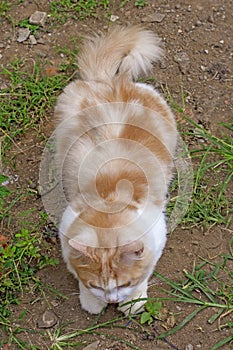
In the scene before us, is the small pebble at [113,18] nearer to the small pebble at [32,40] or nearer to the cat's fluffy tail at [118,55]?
the cat's fluffy tail at [118,55]

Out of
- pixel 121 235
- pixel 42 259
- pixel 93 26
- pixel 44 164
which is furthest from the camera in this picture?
pixel 93 26

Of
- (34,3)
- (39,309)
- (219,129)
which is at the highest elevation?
(34,3)

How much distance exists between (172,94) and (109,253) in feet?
5.33

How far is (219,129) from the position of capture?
362 centimetres

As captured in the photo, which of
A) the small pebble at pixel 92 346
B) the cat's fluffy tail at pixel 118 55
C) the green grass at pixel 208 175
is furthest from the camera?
the cat's fluffy tail at pixel 118 55

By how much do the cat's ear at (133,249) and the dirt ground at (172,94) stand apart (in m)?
0.59

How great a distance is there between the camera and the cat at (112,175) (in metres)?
2.54

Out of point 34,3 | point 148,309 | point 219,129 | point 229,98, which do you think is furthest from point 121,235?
point 34,3

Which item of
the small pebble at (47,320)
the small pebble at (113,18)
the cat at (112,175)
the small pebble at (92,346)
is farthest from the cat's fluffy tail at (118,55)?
the small pebble at (92,346)

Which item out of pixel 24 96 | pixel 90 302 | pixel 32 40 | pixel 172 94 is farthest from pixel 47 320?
pixel 32 40

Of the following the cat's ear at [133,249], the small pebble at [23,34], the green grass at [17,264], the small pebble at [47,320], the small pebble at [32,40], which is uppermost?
the cat's ear at [133,249]

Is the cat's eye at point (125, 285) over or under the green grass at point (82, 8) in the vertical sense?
under

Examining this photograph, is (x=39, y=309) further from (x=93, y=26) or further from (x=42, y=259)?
(x=93, y=26)

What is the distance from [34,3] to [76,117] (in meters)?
1.57
